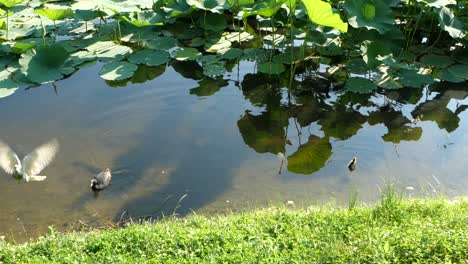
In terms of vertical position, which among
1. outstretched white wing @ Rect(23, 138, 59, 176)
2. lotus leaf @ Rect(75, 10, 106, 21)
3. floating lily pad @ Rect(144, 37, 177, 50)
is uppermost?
lotus leaf @ Rect(75, 10, 106, 21)

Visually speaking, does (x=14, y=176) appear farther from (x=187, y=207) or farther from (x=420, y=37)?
(x=420, y=37)

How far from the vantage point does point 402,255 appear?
3.08 m

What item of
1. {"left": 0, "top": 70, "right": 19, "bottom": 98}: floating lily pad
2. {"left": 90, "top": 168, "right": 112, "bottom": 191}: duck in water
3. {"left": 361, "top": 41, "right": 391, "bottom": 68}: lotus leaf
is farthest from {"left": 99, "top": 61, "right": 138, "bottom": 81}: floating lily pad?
{"left": 361, "top": 41, "right": 391, "bottom": 68}: lotus leaf

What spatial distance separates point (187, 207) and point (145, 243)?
3.96 feet

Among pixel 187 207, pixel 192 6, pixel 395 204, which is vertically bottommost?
pixel 187 207

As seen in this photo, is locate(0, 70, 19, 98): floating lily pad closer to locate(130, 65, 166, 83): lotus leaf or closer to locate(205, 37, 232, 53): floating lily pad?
locate(130, 65, 166, 83): lotus leaf

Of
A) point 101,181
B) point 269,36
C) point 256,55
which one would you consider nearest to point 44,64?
point 101,181

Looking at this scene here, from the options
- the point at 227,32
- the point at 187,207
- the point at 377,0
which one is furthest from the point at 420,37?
the point at 187,207

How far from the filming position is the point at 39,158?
17.0 feet

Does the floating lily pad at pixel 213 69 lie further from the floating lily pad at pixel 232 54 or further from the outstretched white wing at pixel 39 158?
the outstretched white wing at pixel 39 158

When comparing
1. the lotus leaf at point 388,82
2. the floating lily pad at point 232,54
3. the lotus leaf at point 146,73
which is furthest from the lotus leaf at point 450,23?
the lotus leaf at point 146,73

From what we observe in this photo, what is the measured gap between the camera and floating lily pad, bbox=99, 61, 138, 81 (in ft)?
21.3

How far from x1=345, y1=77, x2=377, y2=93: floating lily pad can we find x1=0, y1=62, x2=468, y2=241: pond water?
0.15 m

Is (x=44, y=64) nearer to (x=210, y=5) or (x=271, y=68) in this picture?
(x=210, y=5)
